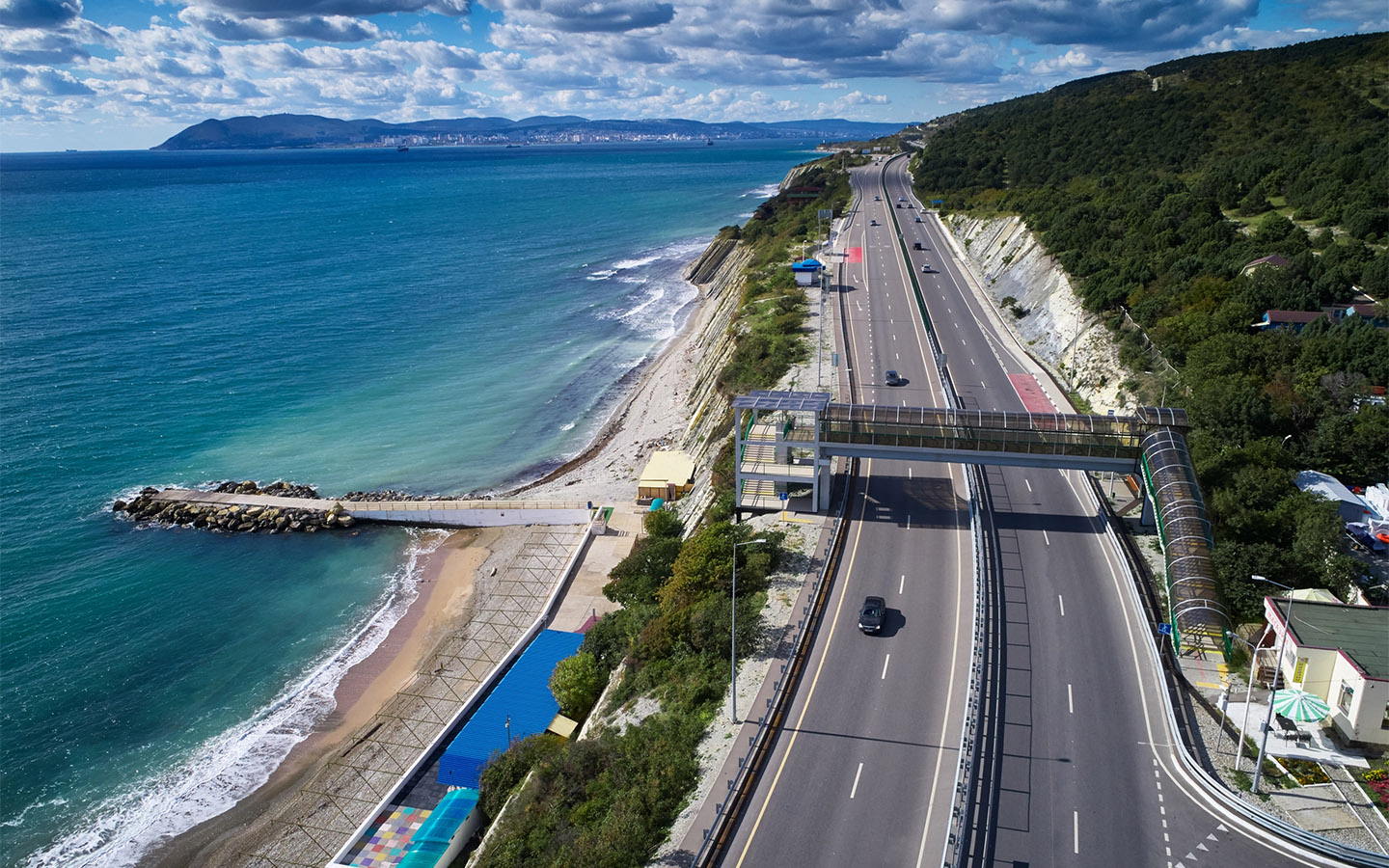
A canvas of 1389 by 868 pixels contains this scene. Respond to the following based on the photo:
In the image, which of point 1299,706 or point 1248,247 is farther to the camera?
point 1248,247

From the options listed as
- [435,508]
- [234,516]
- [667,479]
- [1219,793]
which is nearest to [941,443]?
[1219,793]

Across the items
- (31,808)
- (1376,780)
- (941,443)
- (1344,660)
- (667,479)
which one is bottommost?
(31,808)

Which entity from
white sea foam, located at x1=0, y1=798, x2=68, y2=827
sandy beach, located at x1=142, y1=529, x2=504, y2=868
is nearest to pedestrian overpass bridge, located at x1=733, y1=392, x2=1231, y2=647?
sandy beach, located at x1=142, y1=529, x2=504, y2=868

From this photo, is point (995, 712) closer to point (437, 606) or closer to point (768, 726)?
point (768, 726)

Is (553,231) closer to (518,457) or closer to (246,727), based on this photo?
(518,457)

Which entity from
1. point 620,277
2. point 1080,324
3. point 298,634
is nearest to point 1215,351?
point 1080,324

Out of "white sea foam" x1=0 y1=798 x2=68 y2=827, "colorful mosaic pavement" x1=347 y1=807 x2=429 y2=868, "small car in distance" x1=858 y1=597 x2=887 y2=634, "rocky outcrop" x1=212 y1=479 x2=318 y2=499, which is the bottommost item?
"white sea foam" x1=0 y1=798 x2=68 y2=827

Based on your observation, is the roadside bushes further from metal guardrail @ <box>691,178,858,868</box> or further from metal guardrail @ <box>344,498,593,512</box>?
metal guardrail @ <box>344,498,593,512</box>
